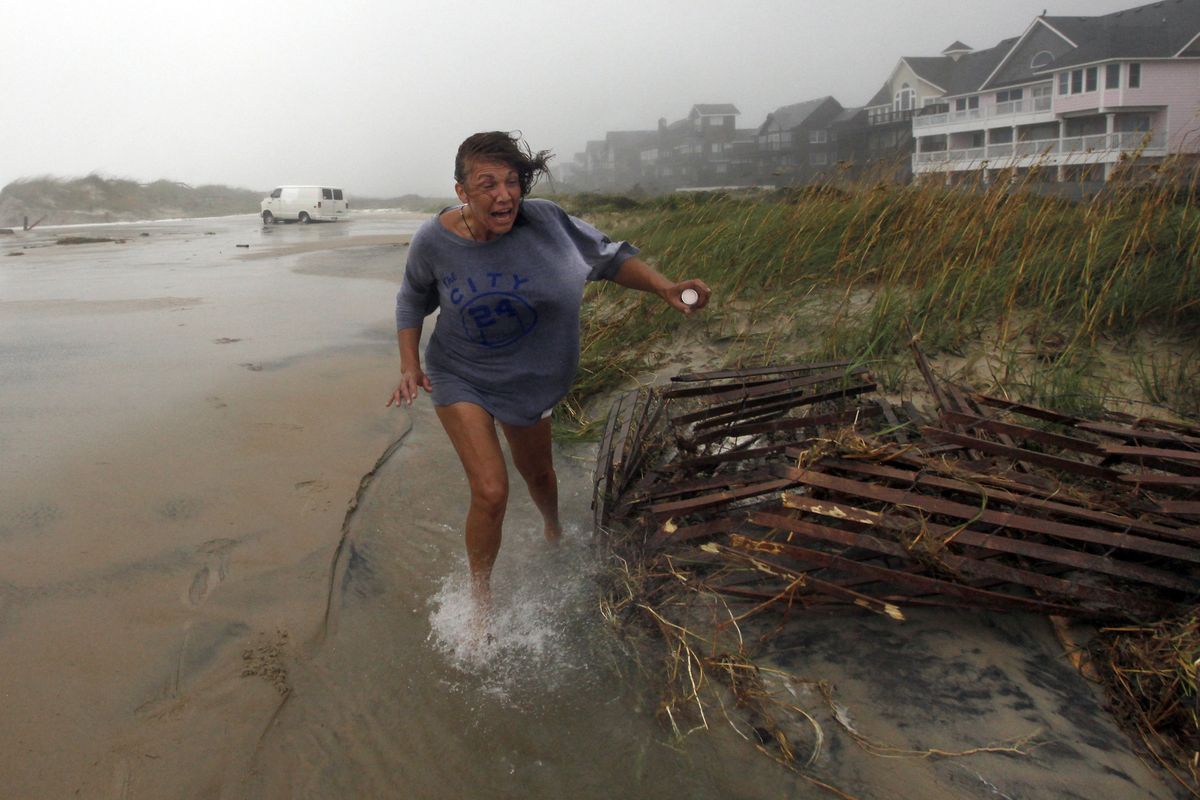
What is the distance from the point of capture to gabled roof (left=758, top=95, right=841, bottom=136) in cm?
2047

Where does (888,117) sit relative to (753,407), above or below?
above

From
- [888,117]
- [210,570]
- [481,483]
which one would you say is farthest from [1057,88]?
[210,570]

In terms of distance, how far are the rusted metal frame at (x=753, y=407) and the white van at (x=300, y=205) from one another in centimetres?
3819

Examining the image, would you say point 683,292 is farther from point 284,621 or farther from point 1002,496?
point 284,621

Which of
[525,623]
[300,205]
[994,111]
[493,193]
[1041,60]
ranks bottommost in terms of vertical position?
[525,623]

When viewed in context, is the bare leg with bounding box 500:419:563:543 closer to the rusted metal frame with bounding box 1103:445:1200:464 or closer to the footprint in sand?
the footprint in sand

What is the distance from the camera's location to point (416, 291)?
3037 mm

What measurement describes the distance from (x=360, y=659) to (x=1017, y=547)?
84.8 inches

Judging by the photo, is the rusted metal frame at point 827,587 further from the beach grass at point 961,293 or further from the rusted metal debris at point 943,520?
the beach grass at point 961,293

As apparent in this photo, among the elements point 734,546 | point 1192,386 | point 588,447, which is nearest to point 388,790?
point 734,546

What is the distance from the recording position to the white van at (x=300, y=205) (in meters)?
38.5

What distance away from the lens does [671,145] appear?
23828mm

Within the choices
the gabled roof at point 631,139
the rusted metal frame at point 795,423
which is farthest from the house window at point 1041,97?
the rusted metal frame at point 795,423

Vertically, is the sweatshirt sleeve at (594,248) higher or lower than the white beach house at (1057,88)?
lower
